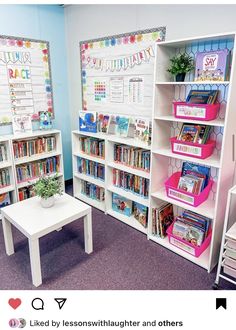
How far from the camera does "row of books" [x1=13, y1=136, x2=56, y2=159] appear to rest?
2875 mm

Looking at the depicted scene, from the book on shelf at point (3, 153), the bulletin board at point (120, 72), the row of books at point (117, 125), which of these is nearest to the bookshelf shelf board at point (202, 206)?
the row of books at point (117, 125)

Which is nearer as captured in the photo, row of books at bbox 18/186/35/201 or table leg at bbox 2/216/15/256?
table leg at bbox 2/216/15/256

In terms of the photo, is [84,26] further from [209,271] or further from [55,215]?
[209,271]

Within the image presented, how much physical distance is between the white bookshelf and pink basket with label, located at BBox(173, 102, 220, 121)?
0.13 feet

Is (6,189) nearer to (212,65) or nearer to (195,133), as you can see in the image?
(195,133)

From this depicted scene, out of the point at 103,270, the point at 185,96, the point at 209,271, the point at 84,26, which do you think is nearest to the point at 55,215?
the point at 103,270

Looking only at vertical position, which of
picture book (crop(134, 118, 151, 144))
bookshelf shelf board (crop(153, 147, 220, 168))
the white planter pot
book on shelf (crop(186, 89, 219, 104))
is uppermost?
book on shelf (crop(186, 89, 219, 104))

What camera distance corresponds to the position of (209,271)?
2029mm

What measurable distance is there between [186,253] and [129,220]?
726mm

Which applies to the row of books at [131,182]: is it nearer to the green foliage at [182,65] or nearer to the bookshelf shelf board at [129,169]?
the bookshelf shelf board at [129,169]

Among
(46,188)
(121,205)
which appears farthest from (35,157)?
(121,205)
